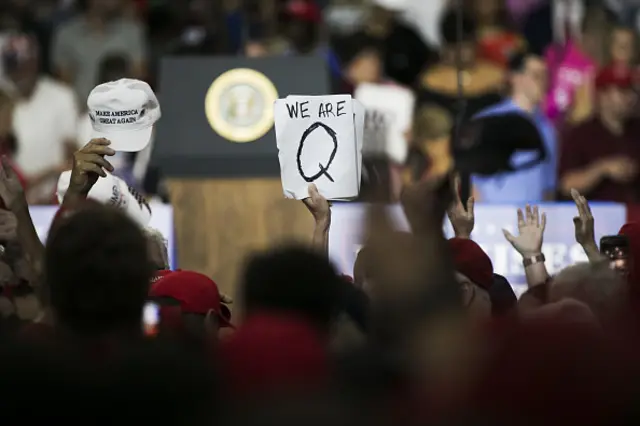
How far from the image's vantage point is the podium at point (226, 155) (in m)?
8.38

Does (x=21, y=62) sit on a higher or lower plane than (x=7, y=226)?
higher

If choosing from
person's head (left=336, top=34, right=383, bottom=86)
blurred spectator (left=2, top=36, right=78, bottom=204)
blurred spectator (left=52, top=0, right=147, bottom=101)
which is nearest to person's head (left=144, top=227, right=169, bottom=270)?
blurred spectator (left=2, top=36, right=78, bottom=204)

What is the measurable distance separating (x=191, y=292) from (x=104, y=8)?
→ 767 centimetres

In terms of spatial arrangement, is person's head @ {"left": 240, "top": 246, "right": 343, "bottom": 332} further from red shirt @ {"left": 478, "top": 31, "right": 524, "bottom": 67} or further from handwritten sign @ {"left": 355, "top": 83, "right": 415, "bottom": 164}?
red shirt @ {"left": 478, "top": 31, "right": 524, "bottom": 67}

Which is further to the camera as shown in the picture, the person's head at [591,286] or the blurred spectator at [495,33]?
the blurred spectator at [495,33]

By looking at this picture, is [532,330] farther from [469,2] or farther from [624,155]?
[469,2]

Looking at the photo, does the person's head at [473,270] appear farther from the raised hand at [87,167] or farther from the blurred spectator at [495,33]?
the blurred spectator at [495,33]

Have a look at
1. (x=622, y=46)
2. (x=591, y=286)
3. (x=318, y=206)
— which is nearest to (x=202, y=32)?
(x=622, y=46)

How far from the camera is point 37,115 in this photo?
11.3 metres

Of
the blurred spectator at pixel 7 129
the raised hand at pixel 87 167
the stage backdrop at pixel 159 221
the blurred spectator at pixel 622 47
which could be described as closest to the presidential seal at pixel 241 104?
the stage backdrop at pixel 159 221

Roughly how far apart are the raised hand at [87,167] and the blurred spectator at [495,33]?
21.7 ft

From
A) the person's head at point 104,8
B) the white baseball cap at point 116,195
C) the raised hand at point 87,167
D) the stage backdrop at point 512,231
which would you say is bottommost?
the stage backdrop at point 512,231

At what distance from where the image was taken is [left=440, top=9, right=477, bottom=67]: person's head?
11875 millimetres

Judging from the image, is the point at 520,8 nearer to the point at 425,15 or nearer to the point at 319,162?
the point at 425,15
